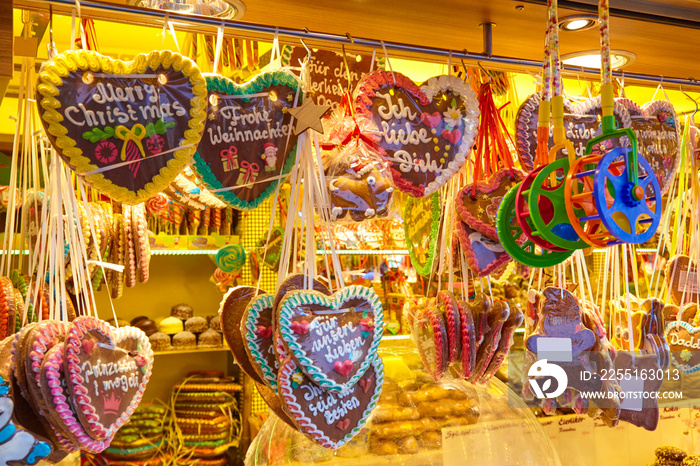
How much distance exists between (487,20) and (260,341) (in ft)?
2.65

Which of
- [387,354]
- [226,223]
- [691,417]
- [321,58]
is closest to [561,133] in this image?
[321,58]

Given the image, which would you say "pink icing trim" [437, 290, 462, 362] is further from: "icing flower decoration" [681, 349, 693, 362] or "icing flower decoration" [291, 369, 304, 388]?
"icing flower decoration" [681, 349, 693, 362]

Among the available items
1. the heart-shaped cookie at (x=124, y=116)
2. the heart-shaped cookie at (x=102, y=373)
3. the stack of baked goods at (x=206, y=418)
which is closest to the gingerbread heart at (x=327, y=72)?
the heart-shaped cookie at (x=124, y=116)

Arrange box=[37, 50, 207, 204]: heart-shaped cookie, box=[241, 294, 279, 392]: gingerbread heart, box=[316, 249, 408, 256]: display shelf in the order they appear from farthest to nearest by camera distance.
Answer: box=[316, 249, 408, 256]: display shelf, box=[241, 294, 279, 392]: gingerbread heart, box=[37, 50, 207, 204]: heart-shaped cookie

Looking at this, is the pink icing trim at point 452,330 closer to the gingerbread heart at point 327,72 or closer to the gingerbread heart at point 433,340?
the gingerbread heart at point 433,340

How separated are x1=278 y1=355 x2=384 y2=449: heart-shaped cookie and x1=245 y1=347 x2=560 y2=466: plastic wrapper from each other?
581 mm

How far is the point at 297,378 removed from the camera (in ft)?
3.11

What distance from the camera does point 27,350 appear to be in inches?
32.7

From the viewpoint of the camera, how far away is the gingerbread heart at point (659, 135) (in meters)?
1.38

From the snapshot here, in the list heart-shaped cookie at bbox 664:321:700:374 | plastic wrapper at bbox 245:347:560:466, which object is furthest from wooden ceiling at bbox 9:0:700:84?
plastic wrapper at bbox 245:347:560:466

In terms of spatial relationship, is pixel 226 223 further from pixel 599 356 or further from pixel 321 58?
pixel 599 356

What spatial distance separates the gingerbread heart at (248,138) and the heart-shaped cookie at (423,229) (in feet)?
1.47

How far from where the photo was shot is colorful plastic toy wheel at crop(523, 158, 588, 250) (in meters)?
0.85

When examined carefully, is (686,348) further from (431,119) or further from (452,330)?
(431,119)
